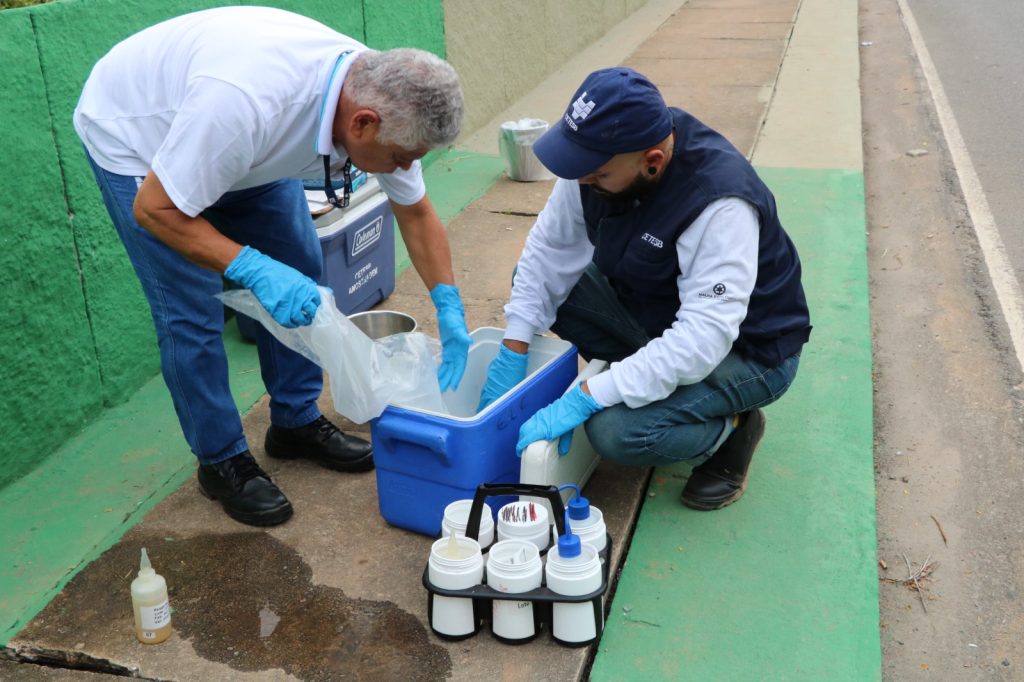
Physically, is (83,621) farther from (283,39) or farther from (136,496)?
(283,39)

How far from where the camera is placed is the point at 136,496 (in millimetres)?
3230

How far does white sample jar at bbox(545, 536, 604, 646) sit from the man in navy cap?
40cm

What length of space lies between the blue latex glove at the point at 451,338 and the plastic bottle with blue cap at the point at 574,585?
0.81 meters

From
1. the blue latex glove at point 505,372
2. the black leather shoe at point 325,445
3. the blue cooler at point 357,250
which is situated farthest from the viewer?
the blue cooler at point 357,250

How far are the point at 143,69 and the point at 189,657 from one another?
150 cm

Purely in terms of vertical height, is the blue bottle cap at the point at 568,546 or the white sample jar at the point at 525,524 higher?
the blue bottle cap at the point at 568,546

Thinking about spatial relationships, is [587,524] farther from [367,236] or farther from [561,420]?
[367,236]

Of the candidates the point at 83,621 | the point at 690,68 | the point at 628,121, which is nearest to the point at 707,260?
the point at 628,121

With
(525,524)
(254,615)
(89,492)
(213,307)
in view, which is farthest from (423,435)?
(89,492)

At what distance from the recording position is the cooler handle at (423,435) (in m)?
2.67

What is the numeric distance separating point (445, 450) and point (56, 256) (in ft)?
5.40

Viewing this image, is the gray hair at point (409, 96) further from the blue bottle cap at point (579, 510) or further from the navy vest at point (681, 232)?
the blue bottle cap at point (579, 510)

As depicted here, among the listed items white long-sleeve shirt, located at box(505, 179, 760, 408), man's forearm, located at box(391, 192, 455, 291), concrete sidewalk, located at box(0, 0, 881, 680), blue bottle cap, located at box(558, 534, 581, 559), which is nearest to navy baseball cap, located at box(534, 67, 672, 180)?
white long-sleeve shirt, located at box(505, 179, 760, 408)

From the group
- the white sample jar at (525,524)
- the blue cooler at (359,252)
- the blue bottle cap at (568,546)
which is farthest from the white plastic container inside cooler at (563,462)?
the blue cooler at (359,252)
